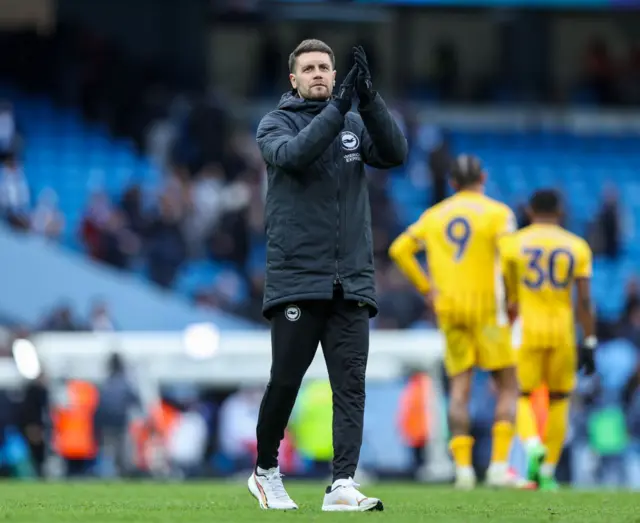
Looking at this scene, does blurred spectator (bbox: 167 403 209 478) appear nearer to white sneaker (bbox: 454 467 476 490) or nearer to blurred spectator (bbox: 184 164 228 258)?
blurred spectator (bbox: 184 164 228 258)

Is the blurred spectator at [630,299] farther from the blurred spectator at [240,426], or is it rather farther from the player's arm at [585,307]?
the player's arm at [585,307]

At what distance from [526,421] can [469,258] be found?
3.73 ft

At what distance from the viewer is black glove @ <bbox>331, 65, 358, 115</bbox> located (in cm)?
755

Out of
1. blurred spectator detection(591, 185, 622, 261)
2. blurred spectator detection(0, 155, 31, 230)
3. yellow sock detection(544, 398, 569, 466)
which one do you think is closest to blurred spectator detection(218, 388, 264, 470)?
blurred spectator detection(0, 155, 31, 230)

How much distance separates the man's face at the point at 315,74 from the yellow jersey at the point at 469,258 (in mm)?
3760

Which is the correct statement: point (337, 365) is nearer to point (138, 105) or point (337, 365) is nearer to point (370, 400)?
point (370, 400)

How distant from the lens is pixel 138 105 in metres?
26.4

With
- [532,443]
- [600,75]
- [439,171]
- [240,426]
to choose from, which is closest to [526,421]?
[532,443]

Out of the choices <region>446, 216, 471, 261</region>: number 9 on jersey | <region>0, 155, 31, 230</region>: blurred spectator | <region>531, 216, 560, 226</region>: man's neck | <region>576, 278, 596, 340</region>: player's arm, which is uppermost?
<region>0, 155, 31, 230</region>: blurred spectator

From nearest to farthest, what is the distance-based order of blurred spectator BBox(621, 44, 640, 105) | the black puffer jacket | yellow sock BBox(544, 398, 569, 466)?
the black puffer jacket, yellow sock BBox(544, 398, 569, 466), blurred spectator BBox(621, 44, 640, 105)

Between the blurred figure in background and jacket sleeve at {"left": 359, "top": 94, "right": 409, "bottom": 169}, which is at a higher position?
jacket sleeve at {"left": 359, "top": 94, "right": 409, "bottom": 169}

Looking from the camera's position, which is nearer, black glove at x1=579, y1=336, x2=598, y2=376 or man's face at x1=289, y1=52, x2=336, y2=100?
man's face at x1=289, y1=52, x2=336, y2=100

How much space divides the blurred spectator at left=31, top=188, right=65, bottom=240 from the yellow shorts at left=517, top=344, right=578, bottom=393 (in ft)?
41.3

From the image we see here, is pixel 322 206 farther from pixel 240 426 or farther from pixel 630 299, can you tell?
pixel 630 299
